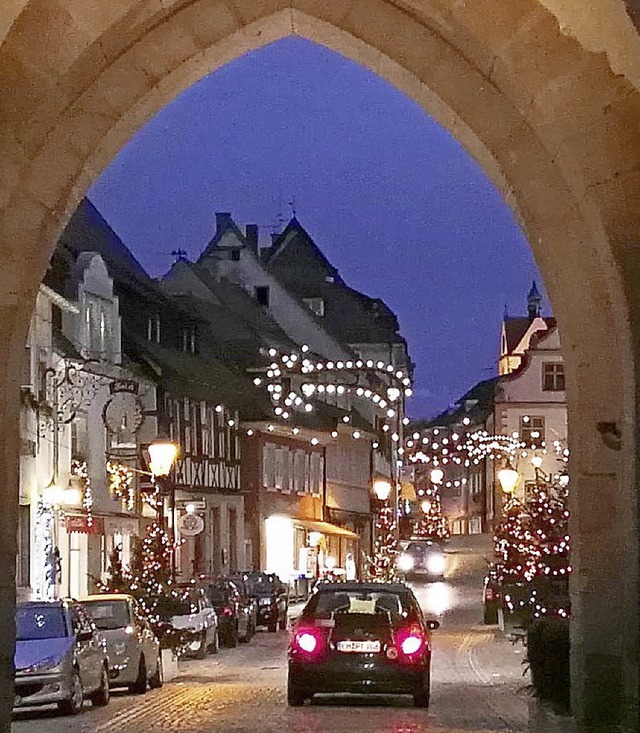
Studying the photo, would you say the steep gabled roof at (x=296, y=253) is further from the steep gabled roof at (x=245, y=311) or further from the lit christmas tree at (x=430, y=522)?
the lit christmas tree at (x=430, y=522)

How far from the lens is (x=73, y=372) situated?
34594 millimetres

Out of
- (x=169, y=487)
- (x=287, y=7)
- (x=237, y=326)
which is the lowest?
(x=169, y=487)

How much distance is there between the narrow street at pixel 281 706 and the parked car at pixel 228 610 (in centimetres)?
240

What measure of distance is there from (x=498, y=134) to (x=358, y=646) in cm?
759

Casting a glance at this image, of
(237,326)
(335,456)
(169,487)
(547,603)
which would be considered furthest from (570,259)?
(335,456)

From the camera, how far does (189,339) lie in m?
49.9

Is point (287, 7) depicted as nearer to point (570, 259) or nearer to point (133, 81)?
point (133, 81)

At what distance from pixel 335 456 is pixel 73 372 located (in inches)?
1098

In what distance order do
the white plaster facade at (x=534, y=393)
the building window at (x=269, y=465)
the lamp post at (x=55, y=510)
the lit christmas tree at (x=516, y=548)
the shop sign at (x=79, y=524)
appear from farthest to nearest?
1. the white plaster facade at (x=534, y=393)
2. the building window at (x=269, y=465)
3. the shop sign at (x=79, y=524)
4. the lamp post at (x=55, y=510)
5. the lit christmas tree at (x=516, y=548)

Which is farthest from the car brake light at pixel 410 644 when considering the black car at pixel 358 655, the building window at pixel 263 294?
the building window at pixel 263 294

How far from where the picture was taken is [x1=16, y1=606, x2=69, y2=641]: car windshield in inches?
720

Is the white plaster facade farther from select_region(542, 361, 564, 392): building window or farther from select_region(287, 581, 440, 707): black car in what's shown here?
select_region(287, 581, 440, 707): black car

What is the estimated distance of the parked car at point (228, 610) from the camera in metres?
33.2

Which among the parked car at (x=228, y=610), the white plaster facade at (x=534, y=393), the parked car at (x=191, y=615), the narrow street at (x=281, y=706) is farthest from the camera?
the white plaster facade at (x=534, y=393)
